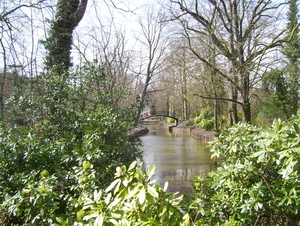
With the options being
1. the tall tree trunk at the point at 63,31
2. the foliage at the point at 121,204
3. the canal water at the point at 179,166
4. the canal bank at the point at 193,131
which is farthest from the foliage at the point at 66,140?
the canal bank at the point at 193,131

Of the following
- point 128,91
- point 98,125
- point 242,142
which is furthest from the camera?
point 128,91

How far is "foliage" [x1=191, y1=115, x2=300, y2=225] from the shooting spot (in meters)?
1.56

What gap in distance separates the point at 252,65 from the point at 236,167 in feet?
25.3

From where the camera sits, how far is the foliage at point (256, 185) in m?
1.56

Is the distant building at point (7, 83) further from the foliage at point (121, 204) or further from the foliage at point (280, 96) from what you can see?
the foliage at point (280, 96)

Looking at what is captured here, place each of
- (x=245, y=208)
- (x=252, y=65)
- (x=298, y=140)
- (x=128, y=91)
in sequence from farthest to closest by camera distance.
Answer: (x=252, y=65) < (x=128, y=91) < (x=245, y=208) < (x=298, y=140)

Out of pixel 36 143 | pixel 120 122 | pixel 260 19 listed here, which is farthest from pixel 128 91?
pixel 260 19

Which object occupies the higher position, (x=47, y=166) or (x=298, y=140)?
(x=298, y=140)

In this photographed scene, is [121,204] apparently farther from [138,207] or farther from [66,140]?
[66,140]

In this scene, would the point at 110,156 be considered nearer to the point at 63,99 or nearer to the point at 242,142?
the point at 63,99

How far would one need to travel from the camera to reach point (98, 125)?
2.89m

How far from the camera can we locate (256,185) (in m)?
1.81

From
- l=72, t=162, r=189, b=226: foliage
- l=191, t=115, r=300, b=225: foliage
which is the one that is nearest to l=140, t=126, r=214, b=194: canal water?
l=191, t=115, r=300, b=225: foliage

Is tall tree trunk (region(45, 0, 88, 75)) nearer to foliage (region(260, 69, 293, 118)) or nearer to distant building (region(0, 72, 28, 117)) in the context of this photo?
distant building (region(0, 72, 28, 117))
